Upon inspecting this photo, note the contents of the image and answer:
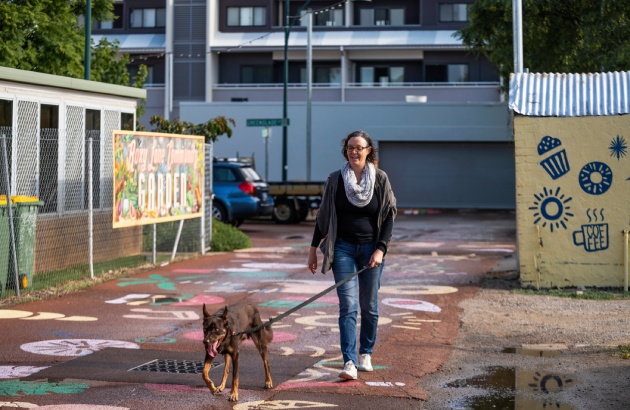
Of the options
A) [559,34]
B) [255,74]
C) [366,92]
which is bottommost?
[559,34]

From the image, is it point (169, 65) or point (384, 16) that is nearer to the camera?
point (169, 65)

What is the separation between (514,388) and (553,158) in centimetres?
651

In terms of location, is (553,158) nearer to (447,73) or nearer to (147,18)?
(447,73)

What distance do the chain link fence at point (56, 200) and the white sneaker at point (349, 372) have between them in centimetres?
582

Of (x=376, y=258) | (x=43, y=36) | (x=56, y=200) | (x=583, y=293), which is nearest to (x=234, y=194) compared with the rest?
(x=43, y=36)

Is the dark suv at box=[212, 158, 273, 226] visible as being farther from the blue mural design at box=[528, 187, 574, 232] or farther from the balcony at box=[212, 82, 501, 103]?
the balcony at box=[212, 82, 501, 103]

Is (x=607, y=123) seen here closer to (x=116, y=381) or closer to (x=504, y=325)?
(x=504, y=325)

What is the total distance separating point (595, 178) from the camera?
541 inches

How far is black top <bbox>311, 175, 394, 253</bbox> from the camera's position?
26.5 ft

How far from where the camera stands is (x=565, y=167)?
13789mm

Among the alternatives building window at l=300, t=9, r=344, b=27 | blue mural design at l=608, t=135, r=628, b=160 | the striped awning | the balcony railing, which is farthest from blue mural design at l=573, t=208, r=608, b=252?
building window at l=300, t=9, r=344, b=27

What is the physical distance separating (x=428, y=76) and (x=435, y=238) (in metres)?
27.1

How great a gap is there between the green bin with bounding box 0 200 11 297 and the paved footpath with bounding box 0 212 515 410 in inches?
17.5

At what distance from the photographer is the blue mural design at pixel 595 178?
540 inches
